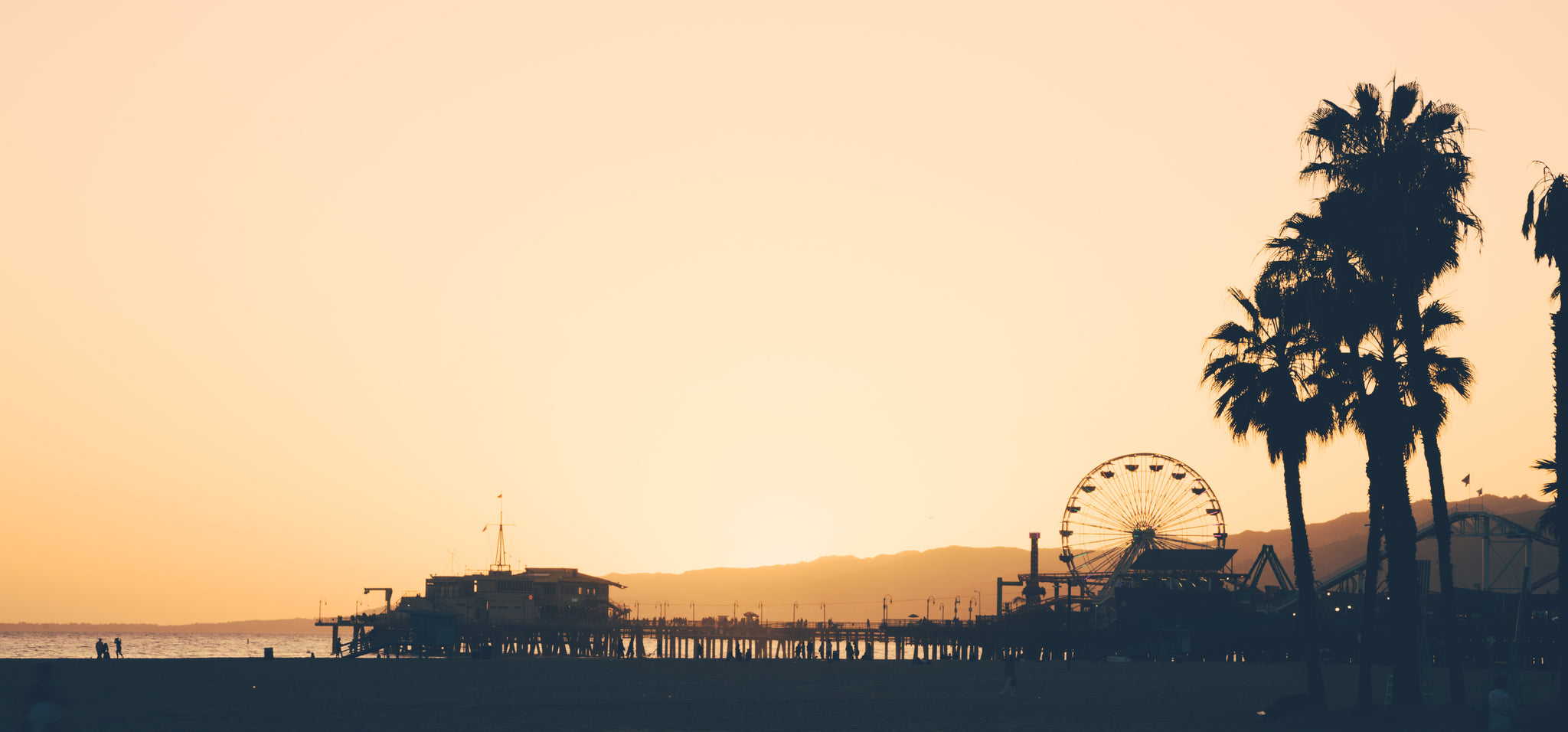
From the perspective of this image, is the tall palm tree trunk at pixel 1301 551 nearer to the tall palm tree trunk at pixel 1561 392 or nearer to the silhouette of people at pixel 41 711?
the tall palm tree trunk at pixel 1561 392

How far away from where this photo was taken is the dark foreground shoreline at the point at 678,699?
107 ft

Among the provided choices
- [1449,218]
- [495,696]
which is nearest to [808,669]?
[495,696]

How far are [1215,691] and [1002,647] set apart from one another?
217 ft

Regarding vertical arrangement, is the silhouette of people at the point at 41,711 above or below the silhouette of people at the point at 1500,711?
above

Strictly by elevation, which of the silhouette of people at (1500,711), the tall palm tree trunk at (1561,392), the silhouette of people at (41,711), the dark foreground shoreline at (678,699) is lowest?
the dark foreground shoreline at (678,699)

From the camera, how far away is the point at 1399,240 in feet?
101

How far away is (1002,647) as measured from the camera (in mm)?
112562

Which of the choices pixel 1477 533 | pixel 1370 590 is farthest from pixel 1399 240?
pixel 1477 533

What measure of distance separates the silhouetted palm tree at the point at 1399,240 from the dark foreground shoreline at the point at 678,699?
13.8ft

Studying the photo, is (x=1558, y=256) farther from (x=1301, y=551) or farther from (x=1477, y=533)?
(x=1477, y=533)

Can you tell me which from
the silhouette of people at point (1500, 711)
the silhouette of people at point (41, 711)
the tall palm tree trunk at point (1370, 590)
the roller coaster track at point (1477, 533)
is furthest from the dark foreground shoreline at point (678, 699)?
the roller coaster track at point (1477, 533)

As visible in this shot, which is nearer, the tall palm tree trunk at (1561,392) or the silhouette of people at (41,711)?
the silhouette of people at (41,711)

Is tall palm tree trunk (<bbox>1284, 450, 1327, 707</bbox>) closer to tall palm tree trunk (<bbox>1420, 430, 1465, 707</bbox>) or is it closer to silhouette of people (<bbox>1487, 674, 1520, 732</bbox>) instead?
tall palm tree trunk (<bbox>1420, 430, 1465, 707</bbox>)

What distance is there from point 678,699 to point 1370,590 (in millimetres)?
22754
